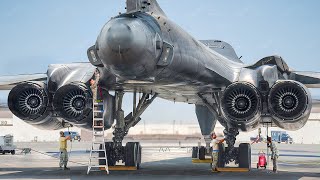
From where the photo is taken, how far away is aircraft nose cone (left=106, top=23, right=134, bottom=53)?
35.8 ft

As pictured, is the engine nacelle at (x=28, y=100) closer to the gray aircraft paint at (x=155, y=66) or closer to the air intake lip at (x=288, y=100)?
the gray aircraft paint at (x=155, y=66)

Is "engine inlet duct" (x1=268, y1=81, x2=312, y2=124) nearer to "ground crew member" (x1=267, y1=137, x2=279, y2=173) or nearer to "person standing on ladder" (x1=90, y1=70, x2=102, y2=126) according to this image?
"ground crew member" (x1=267, y1=137, x2=279, y2=173)

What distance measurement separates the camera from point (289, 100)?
48.3 feet

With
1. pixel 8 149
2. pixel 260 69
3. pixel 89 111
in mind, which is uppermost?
pixel 260 69

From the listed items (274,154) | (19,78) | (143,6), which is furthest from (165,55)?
(274,154)

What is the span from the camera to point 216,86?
15867 millimetres

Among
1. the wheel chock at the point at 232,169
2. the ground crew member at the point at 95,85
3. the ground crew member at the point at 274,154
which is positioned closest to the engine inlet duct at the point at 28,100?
the ground crew member at the point at 95,85

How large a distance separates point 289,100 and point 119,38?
6.06 m

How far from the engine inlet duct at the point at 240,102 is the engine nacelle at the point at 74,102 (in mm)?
3955

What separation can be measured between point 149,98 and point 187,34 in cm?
439

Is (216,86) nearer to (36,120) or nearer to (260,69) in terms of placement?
(260,69)

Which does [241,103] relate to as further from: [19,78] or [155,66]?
[19,78]

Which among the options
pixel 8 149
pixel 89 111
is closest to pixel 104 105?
pixel 89 111

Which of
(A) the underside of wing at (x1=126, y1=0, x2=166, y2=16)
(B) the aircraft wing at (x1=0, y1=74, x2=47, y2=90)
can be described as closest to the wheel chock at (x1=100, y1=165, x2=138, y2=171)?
(B) the aircraft wing at (x1=0, y1=74, x2=47, y2=90)
